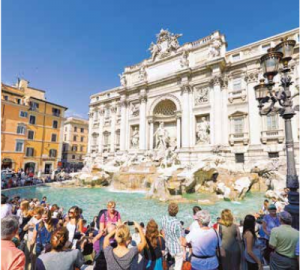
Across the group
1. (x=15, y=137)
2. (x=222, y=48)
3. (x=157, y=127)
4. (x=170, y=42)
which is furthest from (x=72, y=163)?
(x=222, y=48)

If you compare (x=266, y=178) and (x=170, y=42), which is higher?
(x=170, y=42)

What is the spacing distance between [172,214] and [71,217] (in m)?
1.86

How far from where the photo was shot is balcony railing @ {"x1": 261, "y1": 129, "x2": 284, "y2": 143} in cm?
1361

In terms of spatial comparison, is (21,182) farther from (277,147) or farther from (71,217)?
(277,147)

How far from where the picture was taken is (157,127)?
2092cm

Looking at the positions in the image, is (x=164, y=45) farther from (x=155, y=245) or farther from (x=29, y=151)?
(x=155, y=245)

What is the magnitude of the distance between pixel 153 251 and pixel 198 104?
54.3 feet

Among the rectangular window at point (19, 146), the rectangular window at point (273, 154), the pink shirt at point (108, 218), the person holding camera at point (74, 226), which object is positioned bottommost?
the person holding camera at point (74, 226)

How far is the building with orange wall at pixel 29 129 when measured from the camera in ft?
66.6

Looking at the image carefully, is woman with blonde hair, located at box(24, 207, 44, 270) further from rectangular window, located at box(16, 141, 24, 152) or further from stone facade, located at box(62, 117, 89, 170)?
stone facade, located at box(62, 117, 89, 170)

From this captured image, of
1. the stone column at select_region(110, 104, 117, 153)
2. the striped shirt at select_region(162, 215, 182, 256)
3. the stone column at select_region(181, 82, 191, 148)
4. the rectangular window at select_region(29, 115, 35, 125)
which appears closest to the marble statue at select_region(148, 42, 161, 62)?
the stone column at select_region(181, 82, 191, 148)

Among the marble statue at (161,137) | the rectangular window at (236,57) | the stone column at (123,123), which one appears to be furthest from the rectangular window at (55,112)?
the rectangular window at (236,57)

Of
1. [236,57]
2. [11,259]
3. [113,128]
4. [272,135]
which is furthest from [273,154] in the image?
[113,128]

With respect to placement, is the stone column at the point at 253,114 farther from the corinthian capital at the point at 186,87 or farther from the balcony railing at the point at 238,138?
the corinthian capital at the point at 186,87
